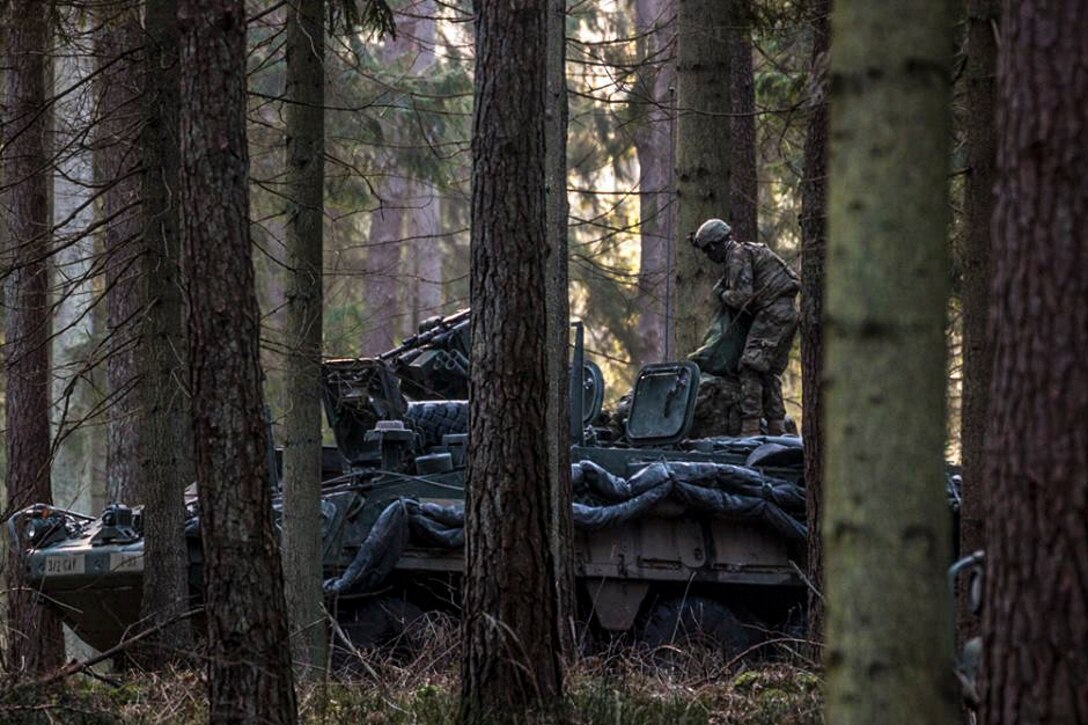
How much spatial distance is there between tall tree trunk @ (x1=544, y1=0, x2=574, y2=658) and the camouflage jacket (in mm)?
3432

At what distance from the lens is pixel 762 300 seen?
14492mm

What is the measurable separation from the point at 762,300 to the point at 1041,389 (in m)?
10.1

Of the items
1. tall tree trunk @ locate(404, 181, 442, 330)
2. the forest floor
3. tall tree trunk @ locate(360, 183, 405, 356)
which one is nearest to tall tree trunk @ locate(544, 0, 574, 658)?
the forest floor

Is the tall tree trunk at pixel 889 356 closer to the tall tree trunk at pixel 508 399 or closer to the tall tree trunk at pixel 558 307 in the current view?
the tall tree trunk at pixel 508 399

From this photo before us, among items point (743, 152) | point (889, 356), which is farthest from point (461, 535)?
point (889, 356)

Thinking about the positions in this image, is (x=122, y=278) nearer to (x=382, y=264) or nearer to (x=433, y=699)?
(x=433, y=699)

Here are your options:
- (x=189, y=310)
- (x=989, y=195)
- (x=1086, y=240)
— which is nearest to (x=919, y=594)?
(x=1086, y=240)

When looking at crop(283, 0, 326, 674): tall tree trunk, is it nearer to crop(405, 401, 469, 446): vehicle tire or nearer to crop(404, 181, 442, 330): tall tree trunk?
crop(405, 401, 469, 446): vehicle tire

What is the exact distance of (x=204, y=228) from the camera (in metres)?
7.34

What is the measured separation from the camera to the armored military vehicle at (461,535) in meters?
12.7

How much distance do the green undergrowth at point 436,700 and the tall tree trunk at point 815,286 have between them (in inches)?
35.2

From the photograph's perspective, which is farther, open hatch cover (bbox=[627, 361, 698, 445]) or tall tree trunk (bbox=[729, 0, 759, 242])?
tall tree trunk (bbox=[729, 0, 759, 242])

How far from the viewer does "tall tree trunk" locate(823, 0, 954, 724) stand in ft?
13.6

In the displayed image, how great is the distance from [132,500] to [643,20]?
15.2 m
